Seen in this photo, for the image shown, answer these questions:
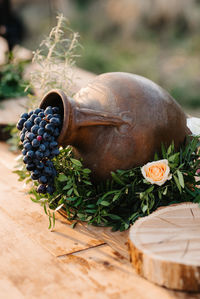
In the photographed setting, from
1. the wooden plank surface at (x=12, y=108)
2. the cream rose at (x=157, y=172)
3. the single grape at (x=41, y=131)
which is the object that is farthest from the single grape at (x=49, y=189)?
the wooden plank surface at (x=12, y=108)

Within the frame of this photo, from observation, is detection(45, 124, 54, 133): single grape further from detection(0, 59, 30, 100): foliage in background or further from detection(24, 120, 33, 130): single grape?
detection(0, 59, 30, 100): foliage in background

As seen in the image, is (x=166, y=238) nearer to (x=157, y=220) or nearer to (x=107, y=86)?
(x=157, y=220)

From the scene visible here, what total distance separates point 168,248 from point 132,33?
7545 millimetres

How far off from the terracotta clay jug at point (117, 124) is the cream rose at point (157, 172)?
0.05 m

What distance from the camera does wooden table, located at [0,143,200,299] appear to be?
141 centimetres

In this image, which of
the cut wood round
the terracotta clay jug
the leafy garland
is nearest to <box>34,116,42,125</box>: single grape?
the terracotta clay jug

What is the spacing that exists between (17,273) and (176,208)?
0.62 meters

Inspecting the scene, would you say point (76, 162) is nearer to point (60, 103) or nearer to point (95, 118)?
point (95, 118)

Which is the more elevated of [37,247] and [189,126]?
[189,126]

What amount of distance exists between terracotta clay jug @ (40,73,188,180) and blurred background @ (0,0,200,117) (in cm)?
456

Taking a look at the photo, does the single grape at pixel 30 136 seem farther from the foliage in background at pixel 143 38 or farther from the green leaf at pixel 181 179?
the foliage in background at pixel 143 38

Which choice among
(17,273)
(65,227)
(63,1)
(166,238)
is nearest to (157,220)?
(166,238)

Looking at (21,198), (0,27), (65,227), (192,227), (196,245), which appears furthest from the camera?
(0,27)

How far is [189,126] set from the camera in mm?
1983
